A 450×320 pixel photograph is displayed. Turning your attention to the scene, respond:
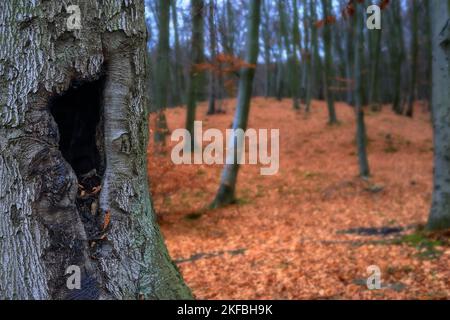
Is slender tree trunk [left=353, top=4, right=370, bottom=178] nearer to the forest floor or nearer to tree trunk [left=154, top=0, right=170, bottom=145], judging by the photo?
→ the forest floor

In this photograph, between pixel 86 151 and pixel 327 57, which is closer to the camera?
pixel 86 151

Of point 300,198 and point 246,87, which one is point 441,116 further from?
point 300,198

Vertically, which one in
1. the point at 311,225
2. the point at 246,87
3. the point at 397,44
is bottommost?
the point at 311,225

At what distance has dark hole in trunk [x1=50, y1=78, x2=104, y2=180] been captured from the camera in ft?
9.14

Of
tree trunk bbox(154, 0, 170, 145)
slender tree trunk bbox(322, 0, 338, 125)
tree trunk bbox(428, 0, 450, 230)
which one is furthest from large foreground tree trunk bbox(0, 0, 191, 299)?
slender tree trunk bbox(322, 0, 338, 125)

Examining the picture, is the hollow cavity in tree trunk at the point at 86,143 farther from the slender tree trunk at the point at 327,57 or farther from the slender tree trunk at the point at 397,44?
the slender tree trunk at the point at 397,44

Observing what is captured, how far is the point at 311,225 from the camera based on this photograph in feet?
32.6

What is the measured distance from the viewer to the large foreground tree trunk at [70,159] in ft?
7.95

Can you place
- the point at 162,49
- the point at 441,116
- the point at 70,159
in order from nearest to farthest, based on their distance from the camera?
the point at 70,159 < the point at 441,116 < the point at 162,49

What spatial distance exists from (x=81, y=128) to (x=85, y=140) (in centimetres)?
9

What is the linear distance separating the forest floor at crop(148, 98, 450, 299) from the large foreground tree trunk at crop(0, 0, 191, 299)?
2.99 metres

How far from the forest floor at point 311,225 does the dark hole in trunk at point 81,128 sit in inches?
123

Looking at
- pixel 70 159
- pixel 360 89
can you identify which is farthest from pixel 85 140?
pixel 360 89

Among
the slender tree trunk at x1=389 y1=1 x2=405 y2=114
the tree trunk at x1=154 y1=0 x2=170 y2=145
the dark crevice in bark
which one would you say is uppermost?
the slender tree trunk at x1=389 y1=1 x2=405 y2=114
